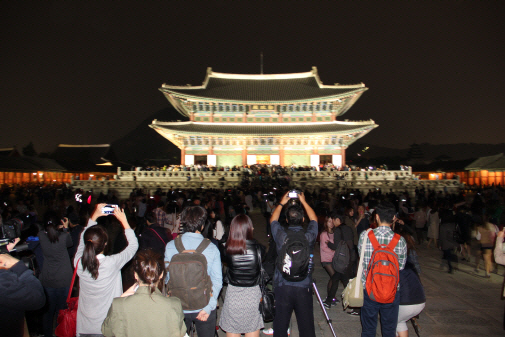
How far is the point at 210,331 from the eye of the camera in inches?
148

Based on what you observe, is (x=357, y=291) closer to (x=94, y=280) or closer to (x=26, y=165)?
(x=94, y=280)

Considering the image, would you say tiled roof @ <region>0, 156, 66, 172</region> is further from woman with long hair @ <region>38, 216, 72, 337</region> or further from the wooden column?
woman with long hair @ <region>38, 216, 72, 337</region>

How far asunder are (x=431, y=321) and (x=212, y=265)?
14.6 feet

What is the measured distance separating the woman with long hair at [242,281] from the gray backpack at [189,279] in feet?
1.52

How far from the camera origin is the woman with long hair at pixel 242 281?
3.86 metres

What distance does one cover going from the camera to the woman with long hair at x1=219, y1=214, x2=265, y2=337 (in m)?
3.86

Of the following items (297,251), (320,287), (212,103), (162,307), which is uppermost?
(212,103)

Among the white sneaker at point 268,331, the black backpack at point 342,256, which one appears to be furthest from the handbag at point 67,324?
the black backpack at point 342,256

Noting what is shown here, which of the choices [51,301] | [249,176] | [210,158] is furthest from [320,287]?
[210,158]

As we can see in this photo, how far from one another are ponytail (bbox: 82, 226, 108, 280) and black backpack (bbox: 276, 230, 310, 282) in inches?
82.1

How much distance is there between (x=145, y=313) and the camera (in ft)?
9.05

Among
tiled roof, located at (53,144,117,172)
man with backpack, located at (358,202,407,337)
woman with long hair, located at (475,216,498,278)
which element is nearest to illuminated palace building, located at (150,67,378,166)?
woman with long hair, located at (475,216,498,278)

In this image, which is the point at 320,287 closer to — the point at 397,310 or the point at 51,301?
the point at 397,310

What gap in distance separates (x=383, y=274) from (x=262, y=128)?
1149 inches
